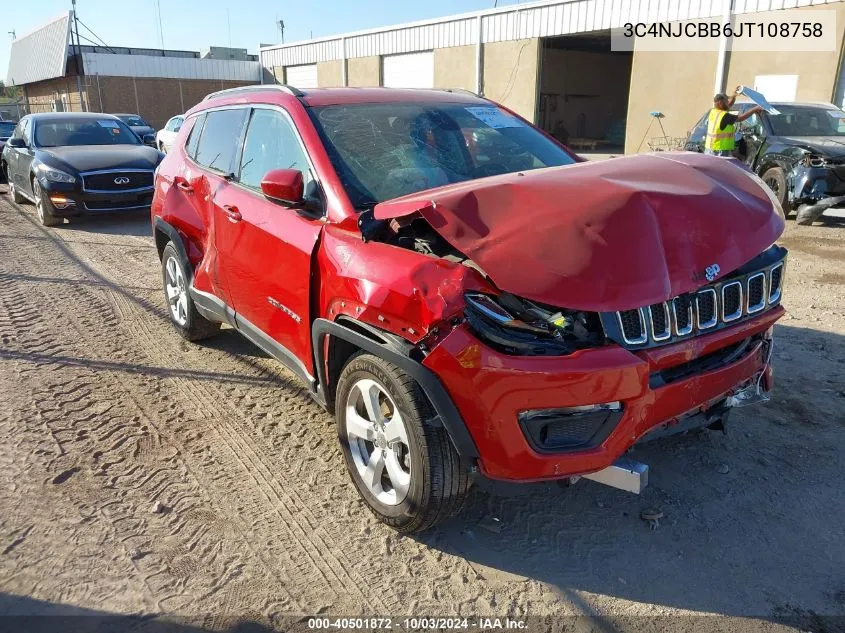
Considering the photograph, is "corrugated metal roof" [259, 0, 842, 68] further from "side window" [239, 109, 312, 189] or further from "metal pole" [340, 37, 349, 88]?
"side window" [239, 109, 312, 189]

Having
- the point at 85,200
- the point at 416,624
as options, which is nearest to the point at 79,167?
the point at 85,200

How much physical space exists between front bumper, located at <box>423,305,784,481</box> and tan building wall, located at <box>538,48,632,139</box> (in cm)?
2184

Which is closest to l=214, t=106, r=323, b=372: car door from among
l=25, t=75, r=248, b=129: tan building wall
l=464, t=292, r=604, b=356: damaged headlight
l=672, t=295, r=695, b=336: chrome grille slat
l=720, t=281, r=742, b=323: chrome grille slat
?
l=464, t=292, r=604, b=356: damaged headlight

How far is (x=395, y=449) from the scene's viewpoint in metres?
3.00

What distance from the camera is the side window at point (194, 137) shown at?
5160 millimetres

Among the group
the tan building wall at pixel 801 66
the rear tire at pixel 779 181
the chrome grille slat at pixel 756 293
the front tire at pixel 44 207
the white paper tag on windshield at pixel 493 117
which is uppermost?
the tan building wall at pixel 801 66

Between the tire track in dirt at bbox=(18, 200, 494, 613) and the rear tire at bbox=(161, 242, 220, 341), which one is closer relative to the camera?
the tire track in dirt at bbox=(18, 200, 494, 613)

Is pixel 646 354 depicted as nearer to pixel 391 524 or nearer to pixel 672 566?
pixel 672 566

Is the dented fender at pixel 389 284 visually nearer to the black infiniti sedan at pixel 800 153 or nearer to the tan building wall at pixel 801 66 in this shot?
the black infiniti sedan at pixel 800 153

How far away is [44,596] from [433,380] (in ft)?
5.85

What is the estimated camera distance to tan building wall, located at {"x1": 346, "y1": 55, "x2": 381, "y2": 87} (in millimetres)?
26703

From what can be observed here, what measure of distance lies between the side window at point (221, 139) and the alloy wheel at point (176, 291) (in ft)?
2.93

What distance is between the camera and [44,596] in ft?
8.73

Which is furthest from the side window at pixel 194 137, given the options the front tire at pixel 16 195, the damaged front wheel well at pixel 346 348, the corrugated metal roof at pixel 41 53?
the corrugated metal roof at pixel 41 53
